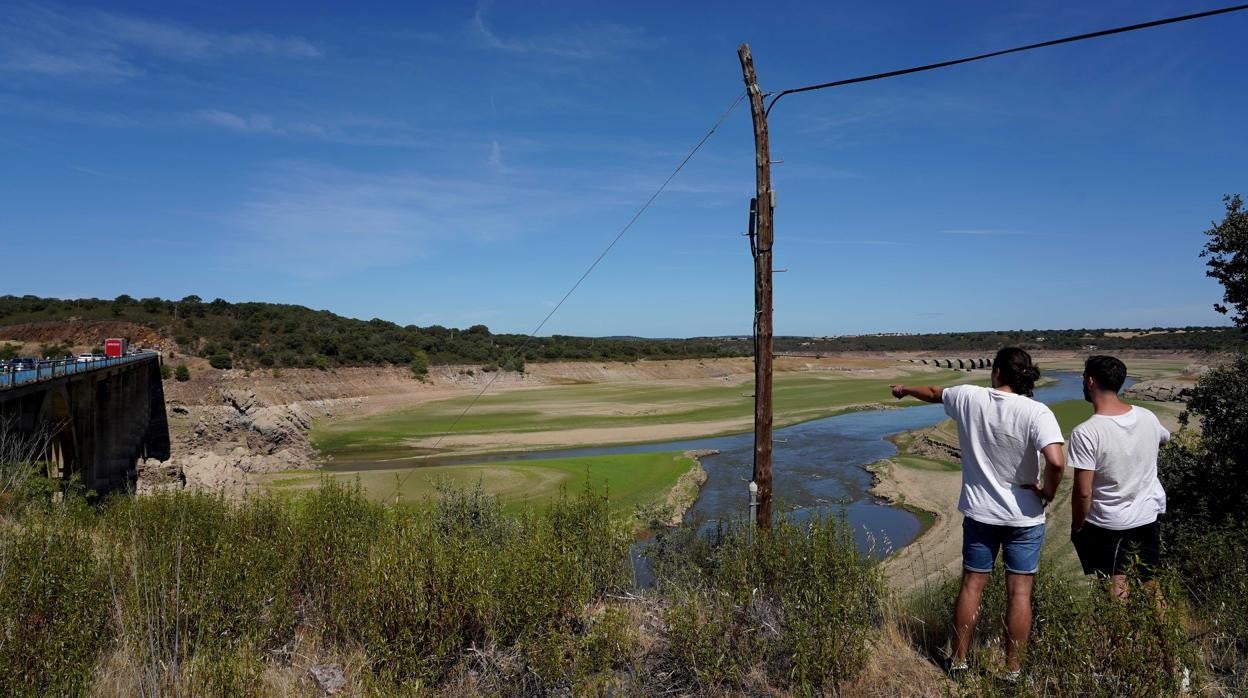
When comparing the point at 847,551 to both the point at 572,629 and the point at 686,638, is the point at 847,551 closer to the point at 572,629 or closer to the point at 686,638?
the point at 686,638

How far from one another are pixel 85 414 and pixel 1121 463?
27502 mm

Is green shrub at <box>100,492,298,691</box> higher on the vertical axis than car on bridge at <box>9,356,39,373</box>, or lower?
lower

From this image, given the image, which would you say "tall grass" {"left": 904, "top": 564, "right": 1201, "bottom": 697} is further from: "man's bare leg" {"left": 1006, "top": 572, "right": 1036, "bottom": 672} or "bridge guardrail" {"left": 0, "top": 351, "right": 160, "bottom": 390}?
"bridge guardrail" {"left": 0, "top": 351, "right": 160, "bottom": 390}

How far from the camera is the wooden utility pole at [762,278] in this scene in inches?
326

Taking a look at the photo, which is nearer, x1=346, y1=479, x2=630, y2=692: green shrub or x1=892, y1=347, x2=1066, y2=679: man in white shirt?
x1=892, y1=347, x2=1066, y2=679: man in white shirt

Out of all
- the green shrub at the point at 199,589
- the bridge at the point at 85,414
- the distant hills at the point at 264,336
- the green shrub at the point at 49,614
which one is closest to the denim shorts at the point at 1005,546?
the green shrub at the point at 199,589

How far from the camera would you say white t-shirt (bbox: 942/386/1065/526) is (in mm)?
4137

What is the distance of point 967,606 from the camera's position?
14.5 ft

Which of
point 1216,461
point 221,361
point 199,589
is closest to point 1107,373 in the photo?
point 199,589

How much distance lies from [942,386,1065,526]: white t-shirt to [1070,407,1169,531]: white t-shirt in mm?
261

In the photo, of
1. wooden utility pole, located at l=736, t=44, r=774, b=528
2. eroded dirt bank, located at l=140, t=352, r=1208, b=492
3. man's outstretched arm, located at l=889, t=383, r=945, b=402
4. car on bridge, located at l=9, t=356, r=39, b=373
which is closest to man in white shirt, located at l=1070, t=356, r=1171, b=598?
man's outstretched arm, located at l=889, t=383, r=945, b=402

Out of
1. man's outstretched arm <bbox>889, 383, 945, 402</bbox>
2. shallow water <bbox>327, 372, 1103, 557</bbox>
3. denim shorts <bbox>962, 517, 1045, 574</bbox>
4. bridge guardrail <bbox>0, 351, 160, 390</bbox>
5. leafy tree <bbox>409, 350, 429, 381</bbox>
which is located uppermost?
man's outstretched arm <bbox>889, 383, 945, 402</bbox>

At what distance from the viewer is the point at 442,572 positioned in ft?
18.5

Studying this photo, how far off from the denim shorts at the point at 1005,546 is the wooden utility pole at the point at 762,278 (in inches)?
155
